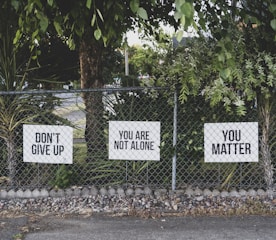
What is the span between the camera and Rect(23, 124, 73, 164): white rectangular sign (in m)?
4.98

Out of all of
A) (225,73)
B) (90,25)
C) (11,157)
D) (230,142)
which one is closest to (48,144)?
(11,157)

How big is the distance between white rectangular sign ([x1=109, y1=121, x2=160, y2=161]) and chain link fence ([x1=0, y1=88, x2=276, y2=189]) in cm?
1

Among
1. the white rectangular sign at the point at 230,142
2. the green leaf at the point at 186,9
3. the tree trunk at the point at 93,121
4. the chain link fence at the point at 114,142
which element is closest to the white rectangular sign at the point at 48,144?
the chain link fence at the point at 114,142

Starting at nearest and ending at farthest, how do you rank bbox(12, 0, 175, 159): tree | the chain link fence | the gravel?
bbox(12, 0, 175, 159): tree
the gravel
the chain link fence

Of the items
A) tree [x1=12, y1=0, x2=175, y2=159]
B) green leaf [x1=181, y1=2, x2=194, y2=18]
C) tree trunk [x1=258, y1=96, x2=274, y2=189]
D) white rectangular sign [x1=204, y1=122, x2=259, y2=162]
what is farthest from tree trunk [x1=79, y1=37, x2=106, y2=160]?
green leaf [x1=181, y1=2, x2=194, y2=18]

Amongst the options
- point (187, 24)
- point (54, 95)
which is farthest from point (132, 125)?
point (187, 24)

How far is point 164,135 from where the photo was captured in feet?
16.5

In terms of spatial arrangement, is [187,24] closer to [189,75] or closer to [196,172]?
[189,75]

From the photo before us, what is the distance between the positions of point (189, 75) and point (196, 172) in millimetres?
1434

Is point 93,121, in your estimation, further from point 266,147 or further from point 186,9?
point 186,9

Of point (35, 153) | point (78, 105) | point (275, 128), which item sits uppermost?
point (78, 105)

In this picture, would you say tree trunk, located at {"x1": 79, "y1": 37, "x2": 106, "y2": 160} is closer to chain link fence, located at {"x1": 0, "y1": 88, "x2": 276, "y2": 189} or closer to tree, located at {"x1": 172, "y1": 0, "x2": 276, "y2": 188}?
chain link fence, located at {"x1": 0, "y1": 88, "x2": 276, "y2": 189}

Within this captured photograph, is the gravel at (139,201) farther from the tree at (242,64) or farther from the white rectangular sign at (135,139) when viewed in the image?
the tree at (242,64)

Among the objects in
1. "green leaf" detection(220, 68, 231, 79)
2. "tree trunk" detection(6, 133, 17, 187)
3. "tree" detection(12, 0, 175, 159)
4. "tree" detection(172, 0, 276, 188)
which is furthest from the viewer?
"tree trunk" detection(6, 133, 17, 187)
